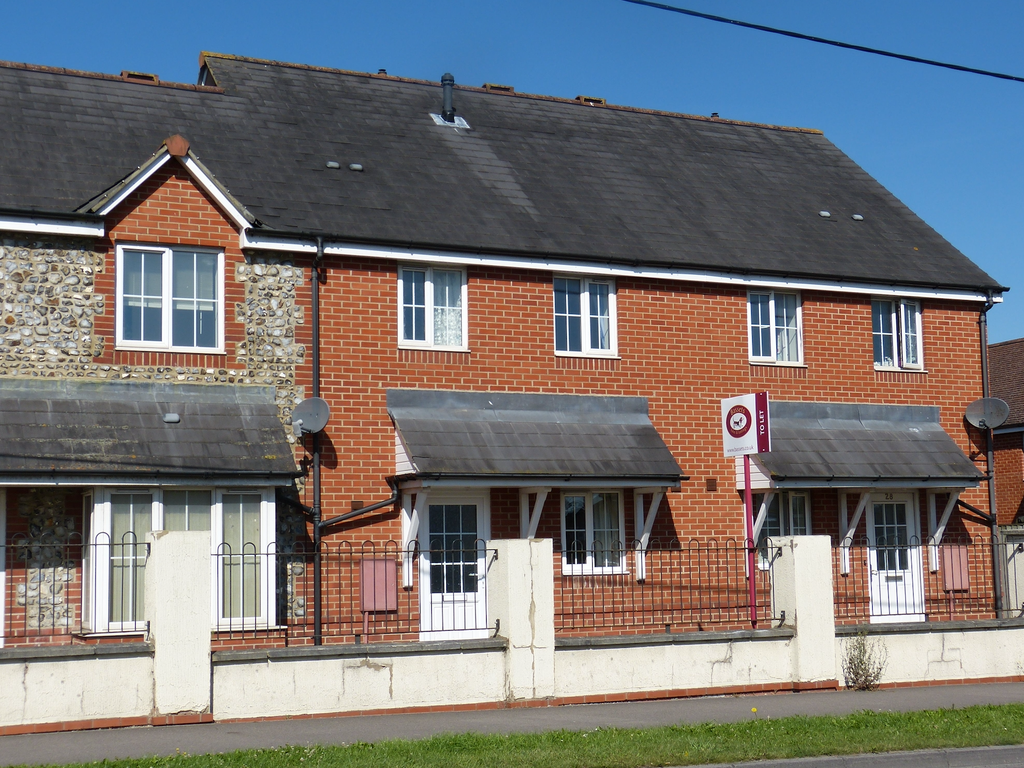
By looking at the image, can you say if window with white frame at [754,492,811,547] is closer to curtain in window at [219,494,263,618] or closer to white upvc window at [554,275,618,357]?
white upvc window at [554,275,618,357]

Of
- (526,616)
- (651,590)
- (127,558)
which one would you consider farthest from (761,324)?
(127,558)

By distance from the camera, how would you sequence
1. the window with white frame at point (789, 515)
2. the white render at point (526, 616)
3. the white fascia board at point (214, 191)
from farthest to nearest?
the window with white frame at point (789, 515) < the white fascia board at point (214, 191) < the white render at point (526, 616)

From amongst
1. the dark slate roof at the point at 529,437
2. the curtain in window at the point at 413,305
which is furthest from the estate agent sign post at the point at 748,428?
the curtain in window at the point at 413,305

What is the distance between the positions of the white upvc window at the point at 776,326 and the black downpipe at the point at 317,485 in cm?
727

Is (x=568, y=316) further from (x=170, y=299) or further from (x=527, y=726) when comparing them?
(x=527, y=726)

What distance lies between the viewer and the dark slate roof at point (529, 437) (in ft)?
58.4

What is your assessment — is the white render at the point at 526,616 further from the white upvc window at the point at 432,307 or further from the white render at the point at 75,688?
the white upvc window at the point at 432,307

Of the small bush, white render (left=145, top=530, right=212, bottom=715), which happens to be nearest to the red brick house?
the small bush

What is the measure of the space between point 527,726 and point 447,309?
8.17 metres

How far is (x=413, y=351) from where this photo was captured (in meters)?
18.8

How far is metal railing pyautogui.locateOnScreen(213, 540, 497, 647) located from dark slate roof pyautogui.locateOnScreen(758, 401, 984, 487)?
5.16 meters

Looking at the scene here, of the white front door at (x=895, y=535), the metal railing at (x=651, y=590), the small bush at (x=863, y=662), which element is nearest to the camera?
the small bush at (x=863, y=662)

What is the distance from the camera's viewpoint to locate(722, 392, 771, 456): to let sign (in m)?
16.6

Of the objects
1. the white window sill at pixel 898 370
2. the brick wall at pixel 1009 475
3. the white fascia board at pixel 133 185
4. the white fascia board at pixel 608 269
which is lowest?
the brick wall at pixel 1009 475
